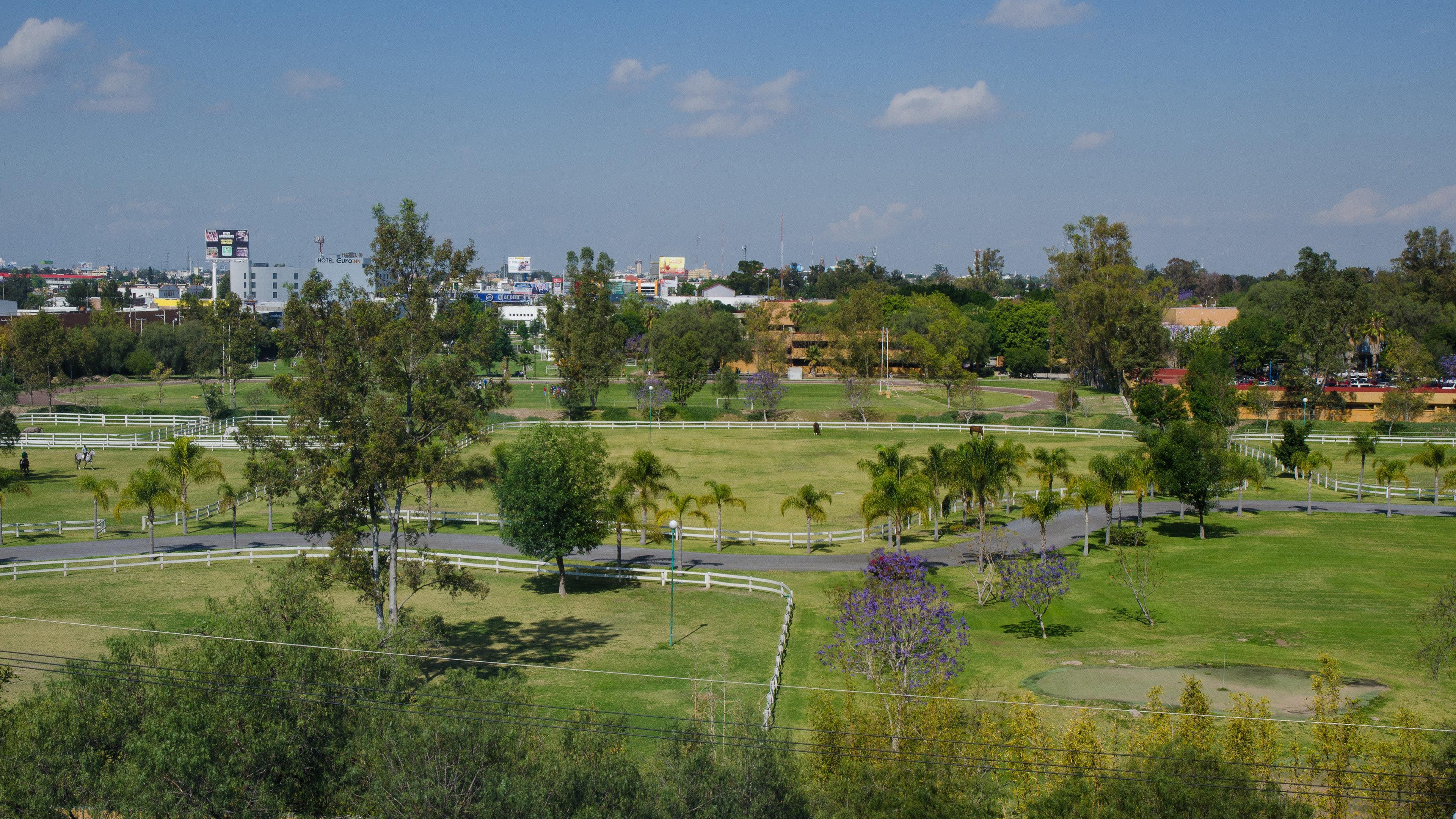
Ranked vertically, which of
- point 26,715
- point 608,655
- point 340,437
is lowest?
point 608,655

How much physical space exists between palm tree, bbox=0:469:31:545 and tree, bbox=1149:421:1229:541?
45458 mm

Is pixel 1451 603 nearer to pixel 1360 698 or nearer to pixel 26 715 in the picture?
pixel 1360 698

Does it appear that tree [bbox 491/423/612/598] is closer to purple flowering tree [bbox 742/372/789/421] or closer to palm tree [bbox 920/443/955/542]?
palm tree [bbox 920/443/955/542]

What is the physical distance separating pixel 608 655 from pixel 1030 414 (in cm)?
6455

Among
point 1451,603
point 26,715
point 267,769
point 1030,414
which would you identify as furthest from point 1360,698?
point 1030,414

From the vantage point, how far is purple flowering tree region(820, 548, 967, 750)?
19531 mm

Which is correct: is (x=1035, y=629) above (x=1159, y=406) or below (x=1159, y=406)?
below

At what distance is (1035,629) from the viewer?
101 feet

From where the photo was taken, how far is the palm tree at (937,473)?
41312 millimetres

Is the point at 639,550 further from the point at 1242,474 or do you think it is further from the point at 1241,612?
the point at 1242,474

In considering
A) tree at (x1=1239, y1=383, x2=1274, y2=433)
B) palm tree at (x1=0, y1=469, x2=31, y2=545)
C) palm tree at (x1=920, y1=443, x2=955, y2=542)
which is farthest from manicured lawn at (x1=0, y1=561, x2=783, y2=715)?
tree at (x1=1239, y1=383, x2=1274, y2=433)

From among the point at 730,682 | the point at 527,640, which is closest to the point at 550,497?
the point at 527,640

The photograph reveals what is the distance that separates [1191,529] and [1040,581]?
18.0 meters

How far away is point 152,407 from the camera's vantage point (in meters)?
82.9
